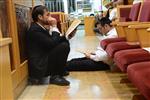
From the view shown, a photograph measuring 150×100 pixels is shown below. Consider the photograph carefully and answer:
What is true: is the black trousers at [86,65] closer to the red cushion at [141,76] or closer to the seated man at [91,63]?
the seated man at [91,63]

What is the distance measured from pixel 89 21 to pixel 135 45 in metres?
9.50

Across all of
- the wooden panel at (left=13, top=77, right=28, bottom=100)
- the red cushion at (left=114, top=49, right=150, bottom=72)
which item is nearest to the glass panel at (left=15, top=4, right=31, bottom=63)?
the wooden panel at (left=13, top=77, right=28, bottom=100)

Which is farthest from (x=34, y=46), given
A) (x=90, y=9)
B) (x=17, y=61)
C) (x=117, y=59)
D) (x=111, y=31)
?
(x=90, y=9)

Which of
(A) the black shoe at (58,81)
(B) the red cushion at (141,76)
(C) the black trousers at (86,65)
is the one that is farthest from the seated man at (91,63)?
(B) the red cushion at (141,76)

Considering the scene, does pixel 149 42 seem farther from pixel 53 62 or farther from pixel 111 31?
pixel 111 31

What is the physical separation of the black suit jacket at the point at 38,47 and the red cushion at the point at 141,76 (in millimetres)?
1436

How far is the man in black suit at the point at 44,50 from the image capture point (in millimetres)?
3467

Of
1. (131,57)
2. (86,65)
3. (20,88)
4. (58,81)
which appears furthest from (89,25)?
(131,57)

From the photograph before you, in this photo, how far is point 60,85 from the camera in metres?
3.45

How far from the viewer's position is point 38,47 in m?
3.53

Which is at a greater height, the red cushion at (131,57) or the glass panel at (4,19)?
the glass panel at (4,19)

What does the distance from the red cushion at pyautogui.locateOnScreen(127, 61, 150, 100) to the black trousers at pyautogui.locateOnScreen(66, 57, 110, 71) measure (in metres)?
1.97

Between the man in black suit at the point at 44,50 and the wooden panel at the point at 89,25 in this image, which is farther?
the wooden panel at the point at 89,25

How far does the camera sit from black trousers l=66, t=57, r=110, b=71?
4230 mm
